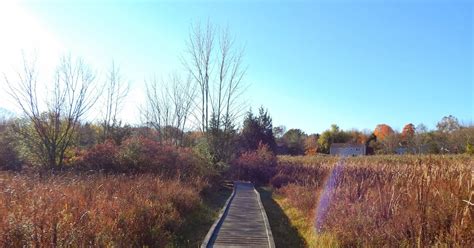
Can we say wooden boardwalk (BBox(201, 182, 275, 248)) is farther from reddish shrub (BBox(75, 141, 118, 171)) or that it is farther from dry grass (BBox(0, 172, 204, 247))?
reddish shrub (BBox(75, 141, 118, 171))

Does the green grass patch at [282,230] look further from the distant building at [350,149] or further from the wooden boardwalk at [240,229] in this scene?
the distant building at [350,149]

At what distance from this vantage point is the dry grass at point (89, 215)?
204 inches

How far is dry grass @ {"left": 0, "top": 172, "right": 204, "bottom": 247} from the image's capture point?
5184 millimetres

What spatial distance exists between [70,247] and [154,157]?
1321 centimetres

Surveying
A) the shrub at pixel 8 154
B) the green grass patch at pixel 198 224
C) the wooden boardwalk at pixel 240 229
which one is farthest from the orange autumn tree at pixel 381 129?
the wooden boardwalk at pixel 240 229

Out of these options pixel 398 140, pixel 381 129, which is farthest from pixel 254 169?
pixel 381 129

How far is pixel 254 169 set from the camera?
28.5 meters

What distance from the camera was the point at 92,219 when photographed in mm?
6559

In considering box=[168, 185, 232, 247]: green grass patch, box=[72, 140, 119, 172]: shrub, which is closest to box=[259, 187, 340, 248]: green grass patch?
box=[168, 185, 232, 247]: green grass patch

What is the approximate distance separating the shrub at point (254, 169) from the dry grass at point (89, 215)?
16.2 meters

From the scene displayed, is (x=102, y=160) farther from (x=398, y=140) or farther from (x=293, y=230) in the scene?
(x=398, y=140)

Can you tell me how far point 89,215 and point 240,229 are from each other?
4278 millimetres

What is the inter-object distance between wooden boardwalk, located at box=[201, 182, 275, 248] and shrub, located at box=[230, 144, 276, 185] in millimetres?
14042

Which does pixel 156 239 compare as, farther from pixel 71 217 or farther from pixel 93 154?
pixel 93 154
